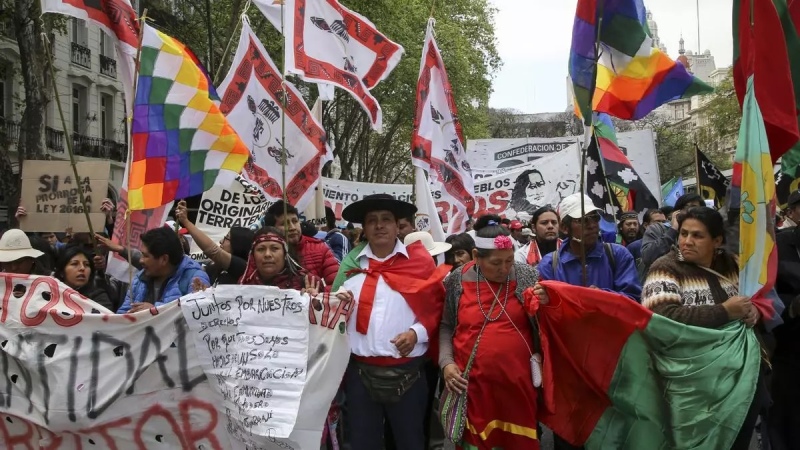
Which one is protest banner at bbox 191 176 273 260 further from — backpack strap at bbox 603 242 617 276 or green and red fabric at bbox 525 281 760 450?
green and red fabric at bbox 525 281 760 450

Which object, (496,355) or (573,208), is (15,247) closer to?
(496,355)

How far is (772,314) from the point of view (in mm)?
3936

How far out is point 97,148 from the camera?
1111 inches

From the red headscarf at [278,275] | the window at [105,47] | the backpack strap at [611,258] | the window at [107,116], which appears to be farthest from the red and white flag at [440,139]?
the window at [105,47]

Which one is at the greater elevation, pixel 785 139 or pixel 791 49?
pixel 791 49

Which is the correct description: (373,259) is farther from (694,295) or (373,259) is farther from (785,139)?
(785,139)

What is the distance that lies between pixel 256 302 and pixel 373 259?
0.69 metres

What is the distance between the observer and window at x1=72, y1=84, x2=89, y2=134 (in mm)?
28297

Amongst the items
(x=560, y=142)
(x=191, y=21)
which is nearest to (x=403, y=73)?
(x=191, y=21)

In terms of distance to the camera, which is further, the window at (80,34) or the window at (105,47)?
the window at (105,47)

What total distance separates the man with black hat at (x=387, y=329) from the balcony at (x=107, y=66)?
91.1 ft

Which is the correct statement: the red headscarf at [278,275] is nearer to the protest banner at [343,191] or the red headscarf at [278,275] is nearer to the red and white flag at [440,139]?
the red and white flag at [440,139]

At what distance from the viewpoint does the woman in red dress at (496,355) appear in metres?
4.10

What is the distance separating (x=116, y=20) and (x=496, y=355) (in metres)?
3.80
